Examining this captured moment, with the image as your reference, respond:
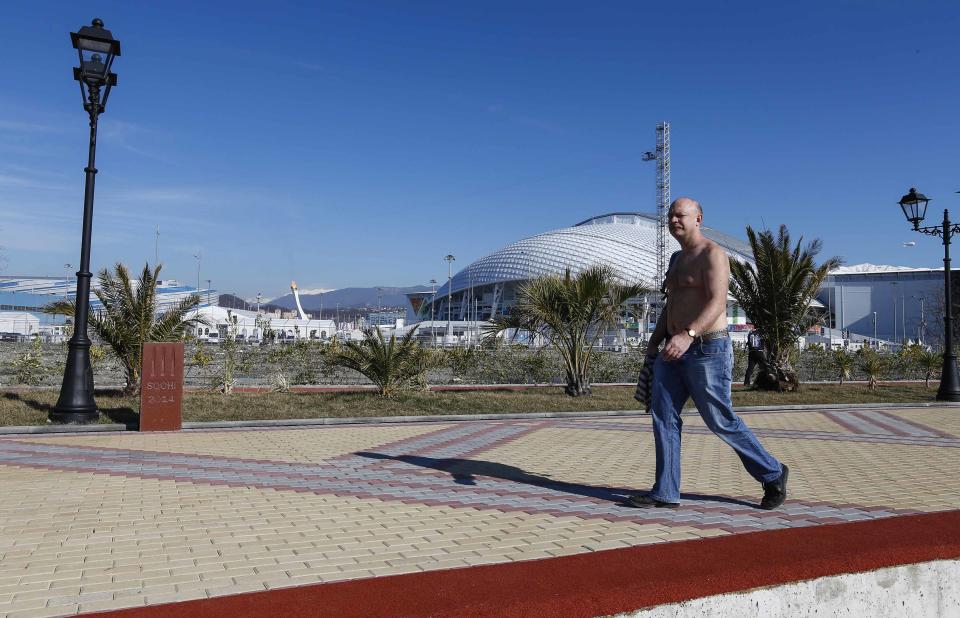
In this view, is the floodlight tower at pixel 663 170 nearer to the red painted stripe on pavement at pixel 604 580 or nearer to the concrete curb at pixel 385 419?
the concrete curb at pixel 385 419

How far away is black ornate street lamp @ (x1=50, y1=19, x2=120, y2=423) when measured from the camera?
8500 mm

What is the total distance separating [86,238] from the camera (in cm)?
881

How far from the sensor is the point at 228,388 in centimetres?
1202

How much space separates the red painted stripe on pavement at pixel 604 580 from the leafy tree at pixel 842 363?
53.7 feet

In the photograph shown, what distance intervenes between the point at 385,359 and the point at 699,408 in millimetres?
8033

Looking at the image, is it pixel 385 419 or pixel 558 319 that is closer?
pixel 385 419

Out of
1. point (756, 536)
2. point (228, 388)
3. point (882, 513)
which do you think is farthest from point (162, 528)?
point (228, 388)

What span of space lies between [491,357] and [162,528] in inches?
520

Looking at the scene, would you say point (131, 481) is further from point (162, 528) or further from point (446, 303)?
point (446, 303)

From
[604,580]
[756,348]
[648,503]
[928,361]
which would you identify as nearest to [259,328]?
[756,348]

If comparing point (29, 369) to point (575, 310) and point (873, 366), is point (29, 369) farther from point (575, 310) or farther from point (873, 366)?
point (873, 366)

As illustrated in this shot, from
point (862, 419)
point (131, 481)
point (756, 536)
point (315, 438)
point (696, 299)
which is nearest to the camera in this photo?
point (756, 536)

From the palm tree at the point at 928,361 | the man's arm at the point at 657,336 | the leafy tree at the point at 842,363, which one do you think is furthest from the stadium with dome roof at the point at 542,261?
the man's arm at the point at 657,336

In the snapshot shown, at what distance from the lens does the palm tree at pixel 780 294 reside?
14.9 meters
